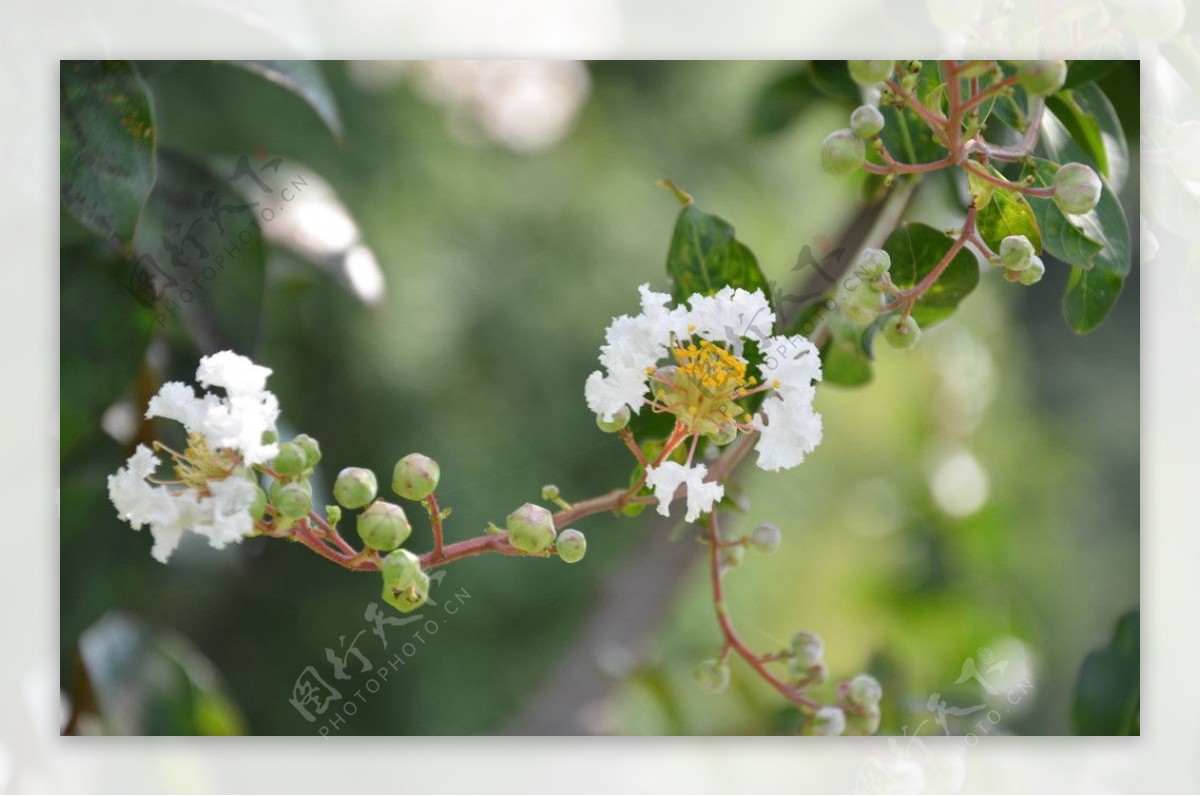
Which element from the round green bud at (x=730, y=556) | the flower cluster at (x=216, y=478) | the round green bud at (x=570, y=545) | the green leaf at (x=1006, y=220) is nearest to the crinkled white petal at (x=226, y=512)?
the flower cluster at (x=216, y=478)

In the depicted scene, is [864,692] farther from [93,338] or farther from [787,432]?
[93,338]

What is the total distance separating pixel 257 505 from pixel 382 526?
0.32 ft

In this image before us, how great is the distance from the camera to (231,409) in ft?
3.06

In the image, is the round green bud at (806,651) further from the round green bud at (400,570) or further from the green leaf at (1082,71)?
the green leaf at (1082,71)

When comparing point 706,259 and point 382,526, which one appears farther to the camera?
point 706,259

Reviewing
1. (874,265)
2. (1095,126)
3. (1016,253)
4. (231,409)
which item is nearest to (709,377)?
(874,265)

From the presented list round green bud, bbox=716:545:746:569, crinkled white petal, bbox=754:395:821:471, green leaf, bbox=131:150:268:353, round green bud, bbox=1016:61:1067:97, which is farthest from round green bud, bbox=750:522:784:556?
green leaf, bbox=131:150:268:353

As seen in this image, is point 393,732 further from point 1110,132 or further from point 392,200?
point 1110,132

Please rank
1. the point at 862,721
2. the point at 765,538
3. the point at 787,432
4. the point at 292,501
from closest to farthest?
the point at 292,501 → the point at 787,432 → the point at 765,538 → the point at 862,721

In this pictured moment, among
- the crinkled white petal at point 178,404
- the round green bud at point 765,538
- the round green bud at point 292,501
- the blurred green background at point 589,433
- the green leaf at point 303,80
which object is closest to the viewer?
the round green bud at point 292,501

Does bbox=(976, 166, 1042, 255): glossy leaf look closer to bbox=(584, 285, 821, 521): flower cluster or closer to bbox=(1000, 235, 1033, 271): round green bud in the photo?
bbox=(1000, 235, 1033, 271): round green bud

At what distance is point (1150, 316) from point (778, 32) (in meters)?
0.52

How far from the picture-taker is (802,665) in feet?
3.81

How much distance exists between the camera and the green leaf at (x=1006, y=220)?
103cm
